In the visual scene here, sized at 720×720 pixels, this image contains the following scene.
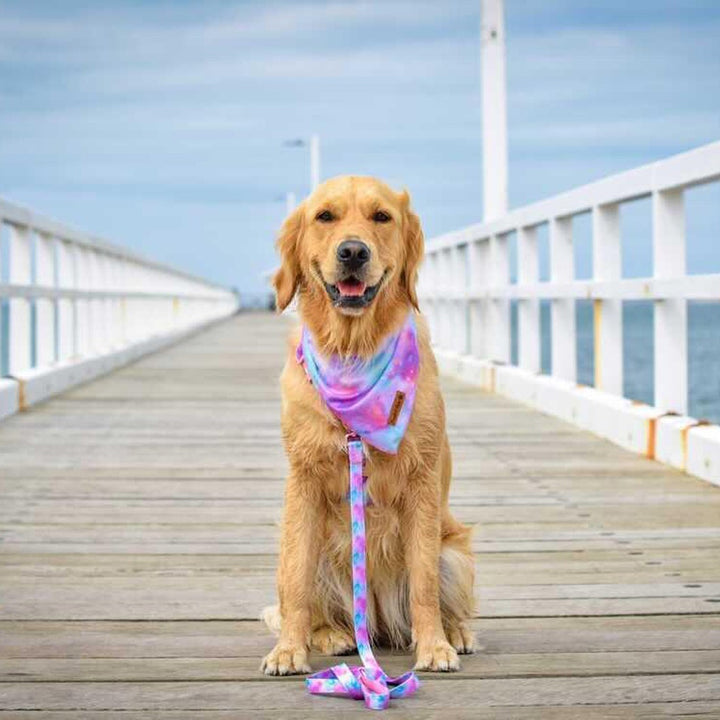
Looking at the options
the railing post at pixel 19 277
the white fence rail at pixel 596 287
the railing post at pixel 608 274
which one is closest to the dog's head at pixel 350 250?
the white fence rail at pixel 596 287

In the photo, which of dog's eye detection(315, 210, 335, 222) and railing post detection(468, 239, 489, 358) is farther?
railing post detection(468, 239, 489, 358)

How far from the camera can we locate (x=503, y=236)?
34.4 feet

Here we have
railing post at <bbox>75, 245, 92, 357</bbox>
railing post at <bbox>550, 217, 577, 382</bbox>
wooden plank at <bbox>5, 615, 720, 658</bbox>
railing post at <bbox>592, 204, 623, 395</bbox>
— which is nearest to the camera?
wooden plank at <bbox>5, 615, 720, 658</bbox>

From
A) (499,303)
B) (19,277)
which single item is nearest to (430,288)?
(499,303)

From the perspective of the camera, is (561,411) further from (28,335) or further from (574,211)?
(28,335)

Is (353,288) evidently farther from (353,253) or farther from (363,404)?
(363,404)

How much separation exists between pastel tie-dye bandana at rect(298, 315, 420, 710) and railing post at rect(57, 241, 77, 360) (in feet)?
26.8

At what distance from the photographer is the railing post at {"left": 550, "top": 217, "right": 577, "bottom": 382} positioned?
8.30 m

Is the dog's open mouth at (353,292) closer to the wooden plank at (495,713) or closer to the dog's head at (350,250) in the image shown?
the dog's head at (350,250)

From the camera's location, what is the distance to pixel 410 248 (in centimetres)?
329

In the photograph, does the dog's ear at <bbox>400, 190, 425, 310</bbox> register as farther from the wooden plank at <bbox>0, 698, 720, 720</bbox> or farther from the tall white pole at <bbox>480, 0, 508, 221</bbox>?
the tall white pole at <bbox>480, 0, 508, 221</bbox>

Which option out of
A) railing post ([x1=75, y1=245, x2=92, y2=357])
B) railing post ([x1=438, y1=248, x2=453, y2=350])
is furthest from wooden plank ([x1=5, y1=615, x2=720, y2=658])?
railing post ([x1=438, y1=248, x2=453, y2=350])

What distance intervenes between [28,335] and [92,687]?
663 cm

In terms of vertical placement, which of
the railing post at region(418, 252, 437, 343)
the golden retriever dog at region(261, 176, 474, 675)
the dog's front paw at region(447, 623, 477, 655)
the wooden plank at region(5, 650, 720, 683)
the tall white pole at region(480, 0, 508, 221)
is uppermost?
the tall white pole at region(480, 0, 508, 221)
